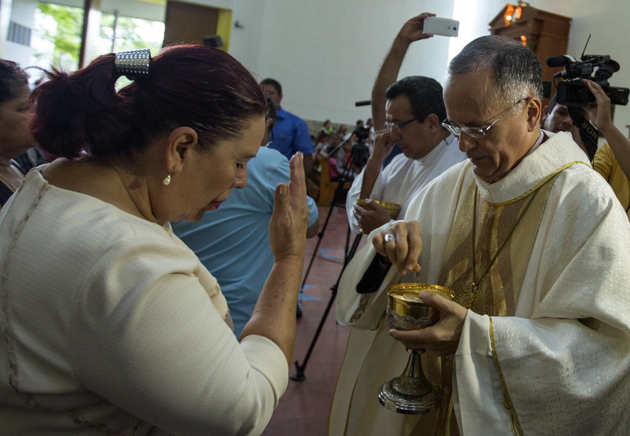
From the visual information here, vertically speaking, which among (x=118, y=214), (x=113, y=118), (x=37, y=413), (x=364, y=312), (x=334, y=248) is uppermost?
(x=113, y=118)

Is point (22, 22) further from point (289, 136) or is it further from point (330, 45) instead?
point (289, 136)

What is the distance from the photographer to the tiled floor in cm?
305

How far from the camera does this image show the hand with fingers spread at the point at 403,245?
1.62 m

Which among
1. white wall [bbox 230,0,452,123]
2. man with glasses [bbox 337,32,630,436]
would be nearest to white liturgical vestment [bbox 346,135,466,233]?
man with glasses [bbox 337,32,630,436]

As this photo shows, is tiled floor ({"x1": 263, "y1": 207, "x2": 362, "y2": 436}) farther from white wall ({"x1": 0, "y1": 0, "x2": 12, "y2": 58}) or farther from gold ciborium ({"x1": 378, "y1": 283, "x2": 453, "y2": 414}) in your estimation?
white wall ({"x1": 0, "y1": 0, "x2": 12, "y2": 58})

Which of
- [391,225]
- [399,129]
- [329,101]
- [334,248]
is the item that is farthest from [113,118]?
[329,101]

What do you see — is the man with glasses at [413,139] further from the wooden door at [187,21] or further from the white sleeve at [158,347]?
the wooden door at [187,21]

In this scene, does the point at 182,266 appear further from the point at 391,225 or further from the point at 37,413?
the point at 391,225

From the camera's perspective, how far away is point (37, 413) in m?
0.96

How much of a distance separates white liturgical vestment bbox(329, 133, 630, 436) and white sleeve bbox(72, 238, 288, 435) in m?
0.75

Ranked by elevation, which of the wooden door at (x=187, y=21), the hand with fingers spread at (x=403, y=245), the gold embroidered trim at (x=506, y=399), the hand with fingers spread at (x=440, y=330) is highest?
the wooden door at (x=187, y=21)

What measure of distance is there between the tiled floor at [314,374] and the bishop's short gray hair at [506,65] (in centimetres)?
210

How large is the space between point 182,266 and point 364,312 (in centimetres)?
107

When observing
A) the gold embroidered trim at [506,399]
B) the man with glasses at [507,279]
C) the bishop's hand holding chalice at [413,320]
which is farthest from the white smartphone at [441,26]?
the gold embroidered trim at [506,399]
